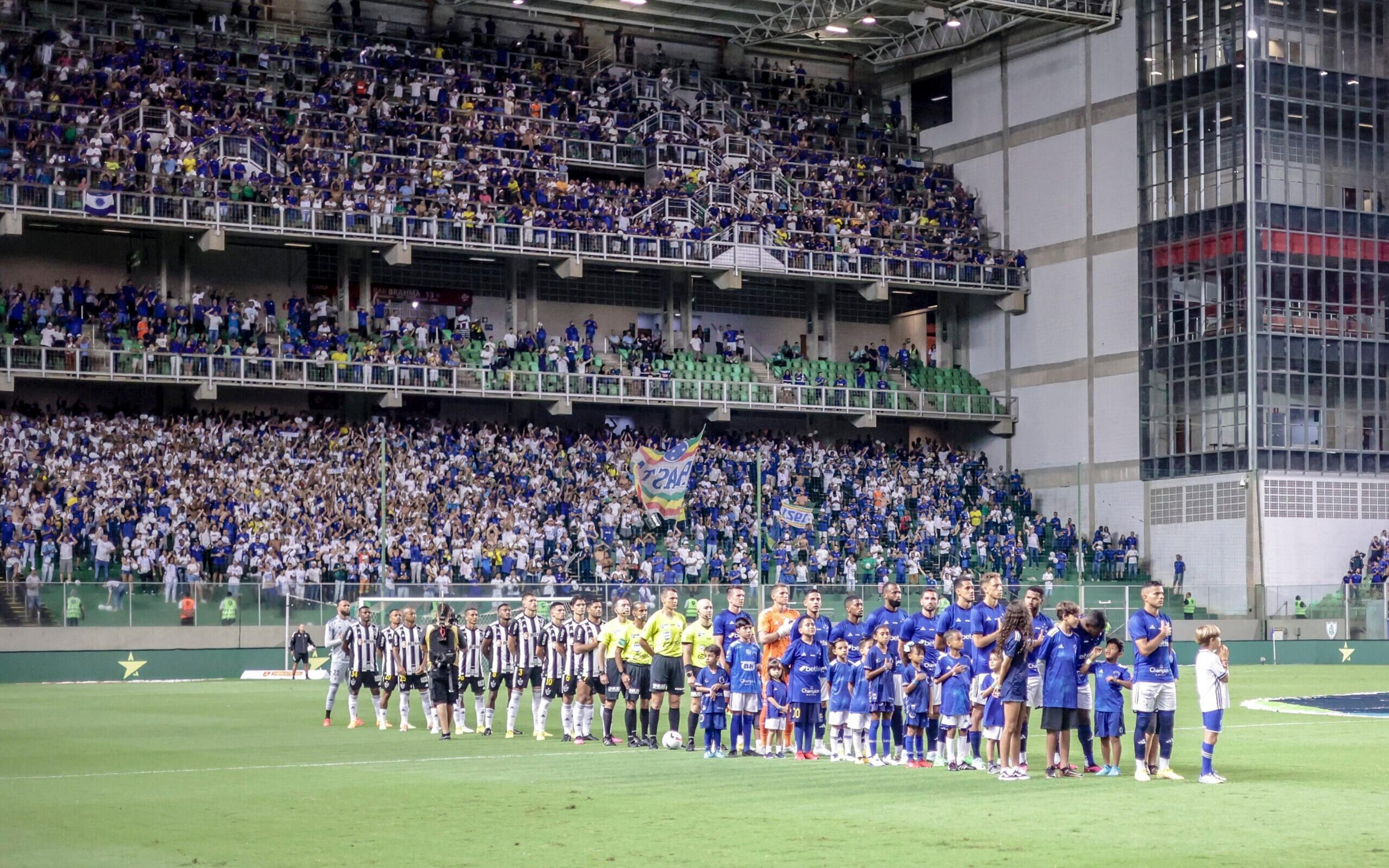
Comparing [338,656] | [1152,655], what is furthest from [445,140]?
[1152,655]

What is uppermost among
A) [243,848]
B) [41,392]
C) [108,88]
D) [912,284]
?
[108,88]

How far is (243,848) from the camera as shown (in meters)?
14.4

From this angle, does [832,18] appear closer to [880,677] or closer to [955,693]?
[880,677]

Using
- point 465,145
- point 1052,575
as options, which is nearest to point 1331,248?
point 1052,575

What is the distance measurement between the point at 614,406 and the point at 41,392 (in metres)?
19.4

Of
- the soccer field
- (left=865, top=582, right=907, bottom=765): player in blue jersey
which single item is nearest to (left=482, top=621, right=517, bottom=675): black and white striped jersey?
the soccer field

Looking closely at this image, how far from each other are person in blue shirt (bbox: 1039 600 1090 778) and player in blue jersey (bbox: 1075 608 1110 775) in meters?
0.04

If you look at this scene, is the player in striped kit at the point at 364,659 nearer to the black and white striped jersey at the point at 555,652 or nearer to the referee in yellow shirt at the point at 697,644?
the black and white striped jersey at the point at 555,652

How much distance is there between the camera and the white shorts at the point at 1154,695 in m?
18.7

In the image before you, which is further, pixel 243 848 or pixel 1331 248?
pixel 1331 248

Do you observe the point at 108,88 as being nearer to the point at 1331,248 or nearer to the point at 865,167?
the point at 865,167

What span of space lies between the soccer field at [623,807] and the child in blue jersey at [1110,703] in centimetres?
51

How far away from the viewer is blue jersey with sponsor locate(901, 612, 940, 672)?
69.8 ft

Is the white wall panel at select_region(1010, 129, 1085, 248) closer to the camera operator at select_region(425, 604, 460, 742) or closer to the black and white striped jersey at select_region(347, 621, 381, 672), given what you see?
the black and white striped jersey at select_region(347, 621, 381, 672)
